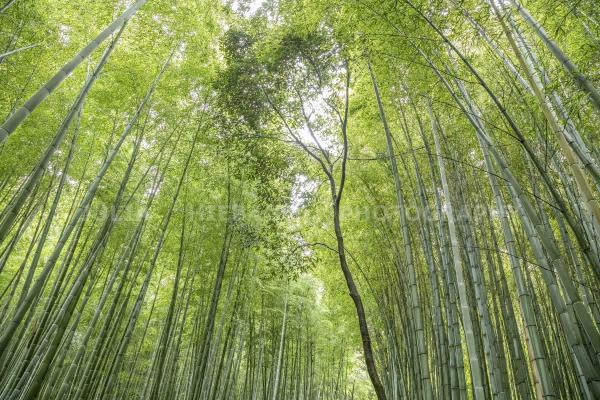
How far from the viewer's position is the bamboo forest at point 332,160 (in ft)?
9.14

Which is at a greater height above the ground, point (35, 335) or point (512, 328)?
point (512, 328)

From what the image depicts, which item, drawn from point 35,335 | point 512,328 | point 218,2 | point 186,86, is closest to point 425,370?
point 512,328

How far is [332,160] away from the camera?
221 inches

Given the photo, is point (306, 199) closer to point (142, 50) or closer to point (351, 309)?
point (142, 50)

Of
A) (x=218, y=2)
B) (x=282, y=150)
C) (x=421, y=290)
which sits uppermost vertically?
(x=218, y=2)

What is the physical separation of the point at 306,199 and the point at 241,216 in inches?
50.1

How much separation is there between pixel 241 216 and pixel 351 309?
3910 millimetres

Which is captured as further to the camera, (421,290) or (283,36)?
(421,290)

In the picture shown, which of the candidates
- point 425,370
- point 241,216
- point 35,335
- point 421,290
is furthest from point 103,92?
point 421,290

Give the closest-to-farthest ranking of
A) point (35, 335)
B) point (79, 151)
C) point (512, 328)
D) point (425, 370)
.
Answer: point (425, 370), point (512, 328), point (35, 335), point (79, 151)

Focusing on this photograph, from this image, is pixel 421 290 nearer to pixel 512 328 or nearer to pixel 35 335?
pixel 512 328

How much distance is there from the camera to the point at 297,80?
4137 millimetres

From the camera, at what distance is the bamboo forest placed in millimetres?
2787

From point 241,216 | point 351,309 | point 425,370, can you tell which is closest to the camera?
point 425,370
